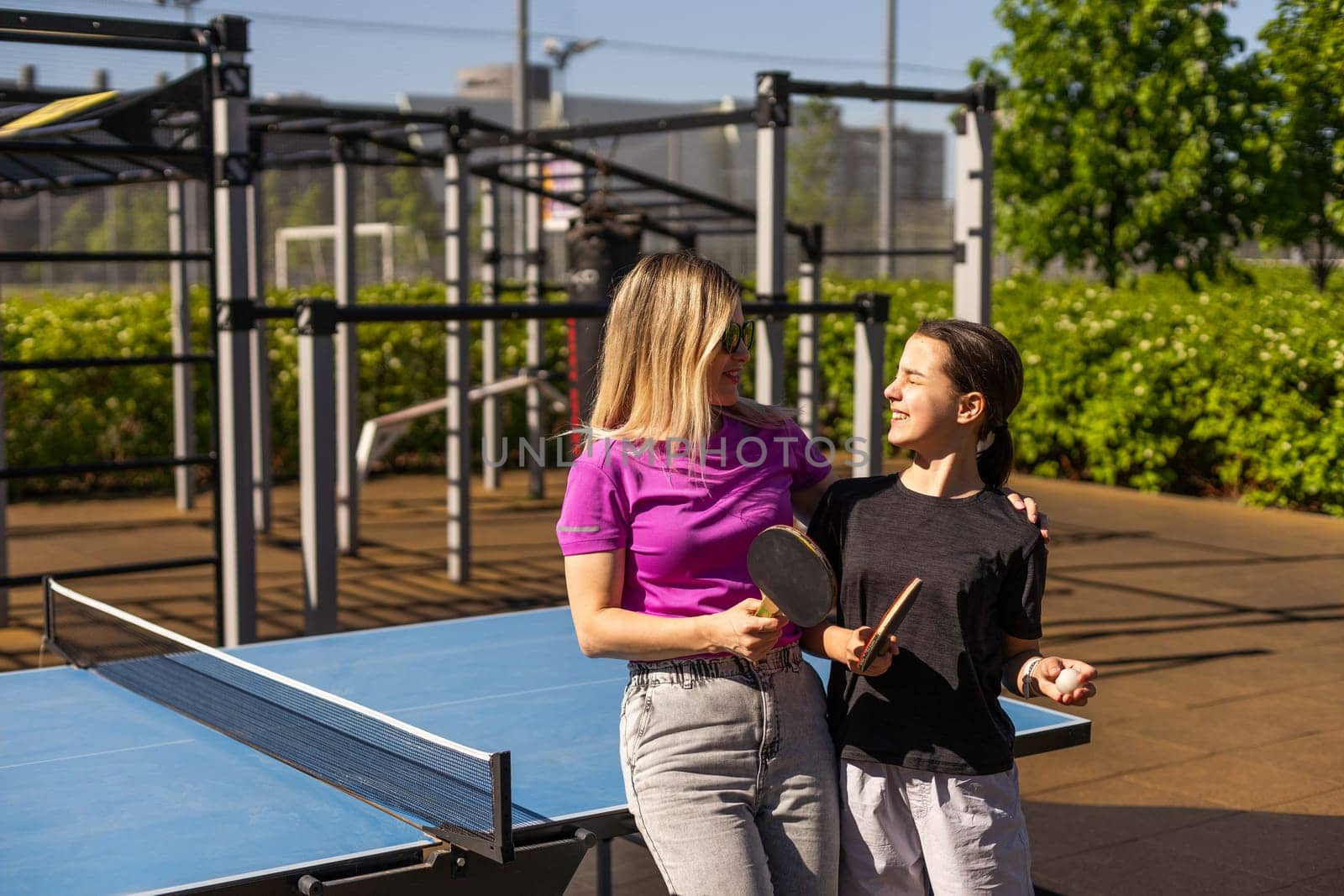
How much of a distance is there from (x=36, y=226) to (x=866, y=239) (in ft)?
54.6

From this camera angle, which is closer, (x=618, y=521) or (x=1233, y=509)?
(x=618, y=521)

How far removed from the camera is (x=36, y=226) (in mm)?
30500

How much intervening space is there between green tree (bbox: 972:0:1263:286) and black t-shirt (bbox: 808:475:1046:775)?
13991 mm

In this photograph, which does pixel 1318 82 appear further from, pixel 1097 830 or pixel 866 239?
pixel 866 239

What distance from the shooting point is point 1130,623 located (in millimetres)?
7754

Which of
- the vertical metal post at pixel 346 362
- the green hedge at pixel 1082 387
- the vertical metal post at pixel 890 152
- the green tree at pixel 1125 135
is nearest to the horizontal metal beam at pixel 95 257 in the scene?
the vertical metal post at pixel 346 362

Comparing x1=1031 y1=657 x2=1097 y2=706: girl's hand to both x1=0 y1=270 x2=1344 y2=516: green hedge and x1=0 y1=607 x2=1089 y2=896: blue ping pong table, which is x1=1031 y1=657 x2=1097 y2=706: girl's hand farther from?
x1=0 y1=270 x2=1344 y2=516: green hedge

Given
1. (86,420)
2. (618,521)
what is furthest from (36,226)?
(618,521)

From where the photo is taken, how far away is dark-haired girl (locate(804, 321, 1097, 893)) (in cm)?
230

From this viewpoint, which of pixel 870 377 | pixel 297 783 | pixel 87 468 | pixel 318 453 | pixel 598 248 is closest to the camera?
pixel 297 783

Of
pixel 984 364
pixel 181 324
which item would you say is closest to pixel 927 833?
pixel 984 364

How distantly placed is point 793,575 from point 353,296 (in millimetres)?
8482

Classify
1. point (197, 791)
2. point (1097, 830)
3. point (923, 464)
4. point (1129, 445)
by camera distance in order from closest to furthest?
point (923, 464) < point (197, 791) < point (1097, 830) < point (1129, 445)

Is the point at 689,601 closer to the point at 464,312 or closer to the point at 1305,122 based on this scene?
the point at 464,312
